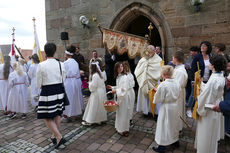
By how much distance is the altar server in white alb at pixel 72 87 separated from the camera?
4395 mm

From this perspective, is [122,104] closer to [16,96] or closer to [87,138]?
[87,138]

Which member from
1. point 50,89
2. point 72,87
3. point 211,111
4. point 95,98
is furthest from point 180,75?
point 72,87

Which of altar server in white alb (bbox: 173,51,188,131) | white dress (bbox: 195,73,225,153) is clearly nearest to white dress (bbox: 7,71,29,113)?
altar server in white alb (bbox: 173,51,188,131)

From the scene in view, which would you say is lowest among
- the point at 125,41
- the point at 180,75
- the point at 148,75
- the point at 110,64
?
the point at 148,75

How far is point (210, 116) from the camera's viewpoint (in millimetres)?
2396

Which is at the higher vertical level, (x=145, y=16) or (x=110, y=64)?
(x=145, y=16)

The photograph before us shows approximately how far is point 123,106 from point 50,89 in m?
1.52

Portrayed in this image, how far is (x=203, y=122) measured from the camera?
2.47 meters

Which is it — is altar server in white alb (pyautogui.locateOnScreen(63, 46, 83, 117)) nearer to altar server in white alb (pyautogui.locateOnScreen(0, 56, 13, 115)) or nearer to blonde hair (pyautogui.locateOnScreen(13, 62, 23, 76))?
blonde hair (pyautogui.locateOnScreen(13, 62, 23, 76))

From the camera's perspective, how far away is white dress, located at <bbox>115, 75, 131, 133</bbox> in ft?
11.2

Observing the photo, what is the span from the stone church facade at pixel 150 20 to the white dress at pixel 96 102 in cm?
288

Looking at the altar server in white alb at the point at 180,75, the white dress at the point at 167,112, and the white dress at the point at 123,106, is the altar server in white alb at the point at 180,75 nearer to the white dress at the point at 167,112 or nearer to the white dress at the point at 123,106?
the white dress at the point at 167,112

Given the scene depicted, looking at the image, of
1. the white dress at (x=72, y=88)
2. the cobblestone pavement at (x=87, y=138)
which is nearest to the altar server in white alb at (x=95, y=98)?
the cobblestone pavement at (x=87, y=138)

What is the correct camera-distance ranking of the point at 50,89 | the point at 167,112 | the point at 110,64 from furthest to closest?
the point at 110,64
the point at 50,89
the point at 167,112
